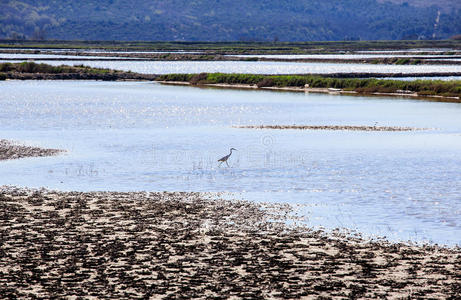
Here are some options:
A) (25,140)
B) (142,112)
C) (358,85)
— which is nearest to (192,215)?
(25,140)

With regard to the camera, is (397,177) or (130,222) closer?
(130,222)

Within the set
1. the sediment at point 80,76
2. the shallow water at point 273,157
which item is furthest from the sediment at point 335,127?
the sediment at point 80,76

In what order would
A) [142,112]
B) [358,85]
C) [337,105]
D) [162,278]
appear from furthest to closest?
[358,85]
[337,105]
[142,112]
[162,278]

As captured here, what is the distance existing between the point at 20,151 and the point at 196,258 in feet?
56.9

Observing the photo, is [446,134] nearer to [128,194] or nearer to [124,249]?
[128,194]

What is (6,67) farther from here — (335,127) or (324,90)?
(335,127)

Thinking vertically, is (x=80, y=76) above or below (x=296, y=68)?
below

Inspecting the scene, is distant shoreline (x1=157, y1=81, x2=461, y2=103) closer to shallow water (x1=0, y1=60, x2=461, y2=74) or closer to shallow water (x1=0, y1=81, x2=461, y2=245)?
shallow water (x1=0, y1=81, x2=461, y2=245)

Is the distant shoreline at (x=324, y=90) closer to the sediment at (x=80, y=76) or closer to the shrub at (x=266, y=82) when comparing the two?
the shrub at (x=266, y=82)

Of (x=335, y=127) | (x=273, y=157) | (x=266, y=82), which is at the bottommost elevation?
(x=266, y=82)

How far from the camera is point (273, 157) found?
29.6 m

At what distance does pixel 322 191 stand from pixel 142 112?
31.5 metres

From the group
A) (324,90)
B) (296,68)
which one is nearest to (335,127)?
(324,90)

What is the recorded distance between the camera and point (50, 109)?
5384cm
